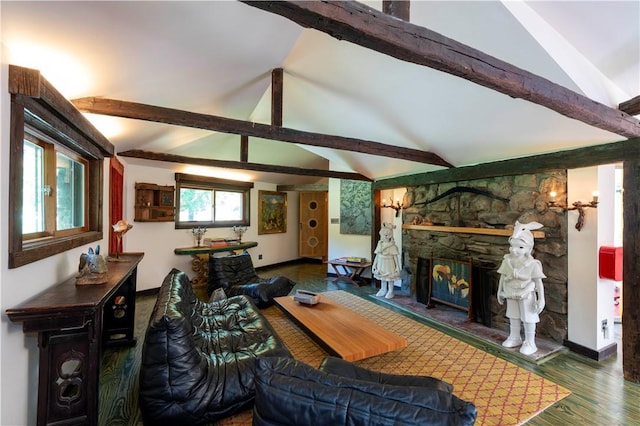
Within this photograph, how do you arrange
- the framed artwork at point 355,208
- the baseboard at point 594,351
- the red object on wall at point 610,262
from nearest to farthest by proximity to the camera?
the red object on wall at point 610,262 → the baseboard at point 594,351 → the framed artwork at point 355,208

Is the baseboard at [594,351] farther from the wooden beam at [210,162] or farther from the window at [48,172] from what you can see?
the window at [48,172]

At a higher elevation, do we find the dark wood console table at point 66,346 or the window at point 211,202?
the window at point 211,202

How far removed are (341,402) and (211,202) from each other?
18.6 ft

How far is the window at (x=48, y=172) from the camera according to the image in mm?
1397

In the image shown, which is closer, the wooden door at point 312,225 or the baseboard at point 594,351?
the baseboard at point 594,351

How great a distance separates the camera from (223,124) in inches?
109

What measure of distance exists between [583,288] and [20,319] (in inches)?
172

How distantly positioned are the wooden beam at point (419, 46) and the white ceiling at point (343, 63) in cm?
54

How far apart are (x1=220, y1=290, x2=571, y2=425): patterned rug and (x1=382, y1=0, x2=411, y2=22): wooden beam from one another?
2.47 meters

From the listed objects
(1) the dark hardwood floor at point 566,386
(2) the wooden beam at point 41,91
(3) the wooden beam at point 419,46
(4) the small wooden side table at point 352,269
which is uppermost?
(3) the wooden beam at point 419,46

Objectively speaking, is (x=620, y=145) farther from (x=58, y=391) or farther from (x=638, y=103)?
(x=58, y=391)

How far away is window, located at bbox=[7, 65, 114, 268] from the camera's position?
4.58 ft

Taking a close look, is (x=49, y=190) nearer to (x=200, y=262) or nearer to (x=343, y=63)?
(x=343, y=63)

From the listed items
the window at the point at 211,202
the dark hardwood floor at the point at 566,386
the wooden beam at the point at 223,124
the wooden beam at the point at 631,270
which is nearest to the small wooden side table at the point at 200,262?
the window at the point at 211,202
